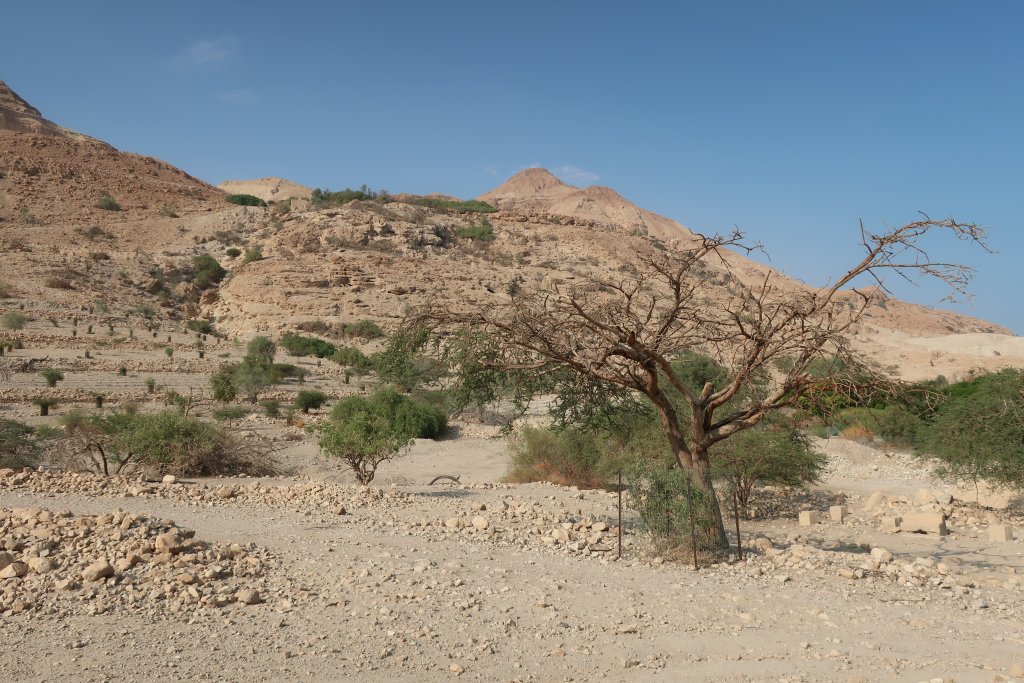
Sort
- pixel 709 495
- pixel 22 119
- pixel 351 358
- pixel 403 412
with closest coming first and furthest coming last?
pixel 709 495 → pixel 403 412 → pixel 351 358 → pixel 22 119

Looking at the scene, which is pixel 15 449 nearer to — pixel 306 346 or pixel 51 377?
pixel 51 377

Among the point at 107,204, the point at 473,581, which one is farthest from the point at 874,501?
the point at 107,204

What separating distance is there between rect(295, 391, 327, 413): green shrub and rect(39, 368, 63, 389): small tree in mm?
8108

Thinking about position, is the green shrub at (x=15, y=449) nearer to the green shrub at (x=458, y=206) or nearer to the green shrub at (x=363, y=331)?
the green shrub at (x=363, y=331)

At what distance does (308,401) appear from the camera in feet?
89.3

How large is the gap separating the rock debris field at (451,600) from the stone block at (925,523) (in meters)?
1.16

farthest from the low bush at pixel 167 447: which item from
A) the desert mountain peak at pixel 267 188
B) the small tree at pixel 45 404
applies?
the desert mountain peak at pixel 267 188

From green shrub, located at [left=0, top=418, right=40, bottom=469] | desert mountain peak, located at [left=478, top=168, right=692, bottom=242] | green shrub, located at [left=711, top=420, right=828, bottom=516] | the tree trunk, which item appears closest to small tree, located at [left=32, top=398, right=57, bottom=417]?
green shrub, located at [left=0, top=418, right=40, bottom=469]

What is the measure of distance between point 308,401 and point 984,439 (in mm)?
21137

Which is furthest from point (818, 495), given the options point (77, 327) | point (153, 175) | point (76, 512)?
point (153, 175)

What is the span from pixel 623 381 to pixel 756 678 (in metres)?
4.08

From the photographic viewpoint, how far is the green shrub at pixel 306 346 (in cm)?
3944

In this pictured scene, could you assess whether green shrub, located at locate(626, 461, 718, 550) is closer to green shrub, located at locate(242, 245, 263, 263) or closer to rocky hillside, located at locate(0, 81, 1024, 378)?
rocky hillside, located at locate(0, 81, 1024, 378)

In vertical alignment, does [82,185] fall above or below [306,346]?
above
